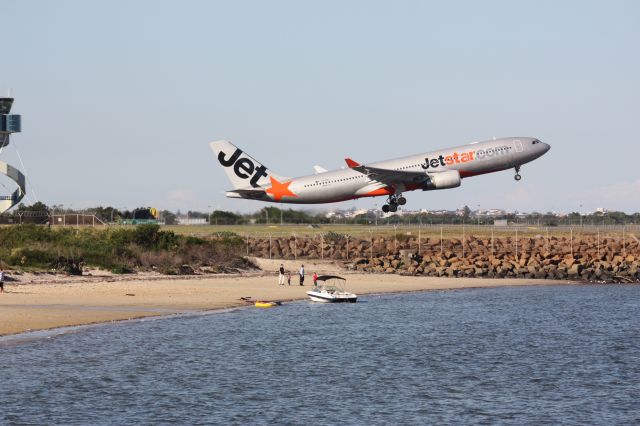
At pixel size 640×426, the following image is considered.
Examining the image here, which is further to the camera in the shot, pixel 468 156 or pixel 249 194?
pixel 249 194

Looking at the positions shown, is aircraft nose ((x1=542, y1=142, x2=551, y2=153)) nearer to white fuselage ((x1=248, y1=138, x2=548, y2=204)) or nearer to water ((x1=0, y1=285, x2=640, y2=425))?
white fuselage ((x1=248, y1=138, x2=548, y2=204))

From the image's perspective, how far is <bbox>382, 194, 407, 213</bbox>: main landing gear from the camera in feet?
304

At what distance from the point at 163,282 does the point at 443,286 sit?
21.8 metres

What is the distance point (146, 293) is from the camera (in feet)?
217

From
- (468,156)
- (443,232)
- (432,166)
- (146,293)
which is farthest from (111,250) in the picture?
(443,232)

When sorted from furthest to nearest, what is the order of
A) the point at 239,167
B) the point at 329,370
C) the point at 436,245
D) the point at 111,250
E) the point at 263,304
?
the point at 436,245, the point at 239,167, the point at 111,250, the point at 263,304, the point at 329,370

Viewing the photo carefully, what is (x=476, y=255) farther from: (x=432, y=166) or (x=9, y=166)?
(x=9, y=166)

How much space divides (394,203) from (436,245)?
57.6 feet

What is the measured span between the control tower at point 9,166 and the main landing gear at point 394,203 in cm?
3724

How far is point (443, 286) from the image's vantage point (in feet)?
269

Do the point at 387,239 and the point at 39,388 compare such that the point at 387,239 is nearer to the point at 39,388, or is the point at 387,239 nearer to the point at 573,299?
the point at 573,299

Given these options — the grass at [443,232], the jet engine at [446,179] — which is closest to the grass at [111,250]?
the jet engine at [446,179]

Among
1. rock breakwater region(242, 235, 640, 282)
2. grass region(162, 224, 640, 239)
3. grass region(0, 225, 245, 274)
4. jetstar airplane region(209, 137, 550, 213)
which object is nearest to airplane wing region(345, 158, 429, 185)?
jetstar airplane region(209, 137, 550, 213)

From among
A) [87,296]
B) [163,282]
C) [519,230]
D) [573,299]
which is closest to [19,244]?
[163,282]
